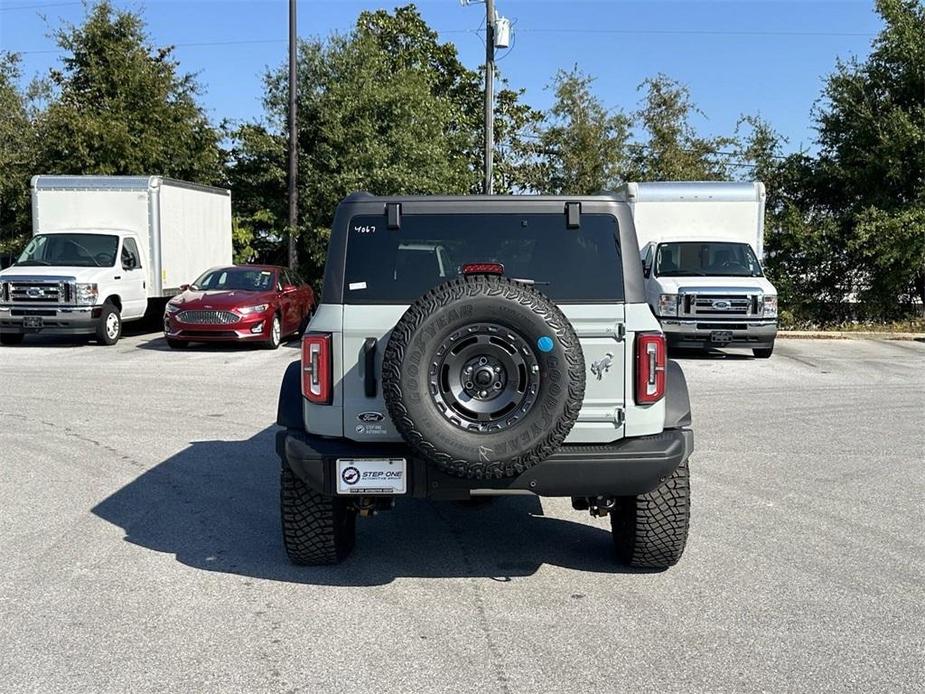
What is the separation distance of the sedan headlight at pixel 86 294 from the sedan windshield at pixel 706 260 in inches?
375

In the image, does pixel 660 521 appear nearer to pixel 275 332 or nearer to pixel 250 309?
pixel 250 309

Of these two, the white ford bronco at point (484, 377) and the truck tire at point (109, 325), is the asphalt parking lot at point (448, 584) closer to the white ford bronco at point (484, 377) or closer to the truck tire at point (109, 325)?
the white ford bronco at point (484, 377)

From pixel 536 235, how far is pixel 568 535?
1936 mm

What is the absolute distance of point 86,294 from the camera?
17.0m

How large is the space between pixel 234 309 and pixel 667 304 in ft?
23.2

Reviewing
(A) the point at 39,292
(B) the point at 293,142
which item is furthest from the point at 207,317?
(B) the point at 293,142

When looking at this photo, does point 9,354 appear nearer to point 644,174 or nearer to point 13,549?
point 13,549

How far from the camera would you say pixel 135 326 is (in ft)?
67.8

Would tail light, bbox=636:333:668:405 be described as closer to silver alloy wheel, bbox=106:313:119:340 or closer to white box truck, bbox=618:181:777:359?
white box truck, bbox=618:181:777:359

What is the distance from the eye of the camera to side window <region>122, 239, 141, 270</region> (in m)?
18.5

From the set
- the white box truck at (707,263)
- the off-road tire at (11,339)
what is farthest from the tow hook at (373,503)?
the off-road tire at (11,339)

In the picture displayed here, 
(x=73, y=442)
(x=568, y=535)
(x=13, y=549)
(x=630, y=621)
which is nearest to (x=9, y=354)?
(x=73, y=442)

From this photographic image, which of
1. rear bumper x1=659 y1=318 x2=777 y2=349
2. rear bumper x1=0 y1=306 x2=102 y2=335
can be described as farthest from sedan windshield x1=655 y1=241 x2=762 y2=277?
rear bumper x1=0 y1=306 x2=102 y2=335

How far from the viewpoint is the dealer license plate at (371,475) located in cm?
475
